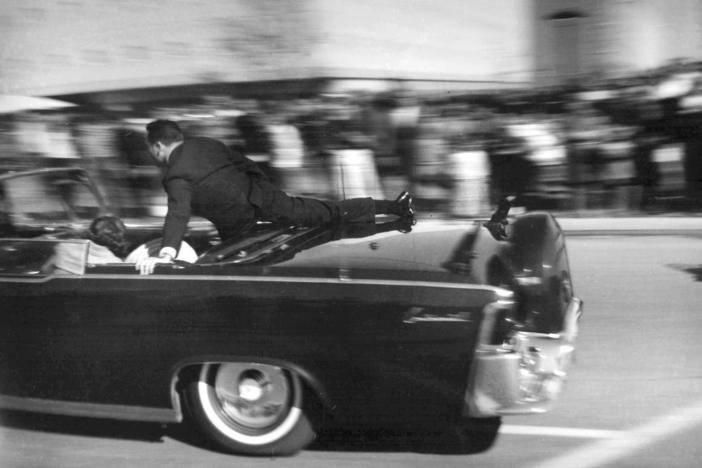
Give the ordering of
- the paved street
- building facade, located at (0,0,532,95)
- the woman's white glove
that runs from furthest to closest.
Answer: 1. building facade, located at (0,0,532,95)
2. the paved street
3. the woman's white glove

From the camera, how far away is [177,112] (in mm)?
8570

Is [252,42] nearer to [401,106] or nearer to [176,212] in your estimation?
[401,106]

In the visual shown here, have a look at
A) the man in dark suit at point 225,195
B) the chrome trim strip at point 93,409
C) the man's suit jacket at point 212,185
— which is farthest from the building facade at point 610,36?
the chrome trim strip at point 93,409

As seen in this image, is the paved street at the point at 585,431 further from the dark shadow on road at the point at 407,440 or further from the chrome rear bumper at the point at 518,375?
the chrome rear bumper at the point at 518,375

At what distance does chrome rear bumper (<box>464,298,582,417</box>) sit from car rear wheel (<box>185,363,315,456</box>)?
2.56 feet

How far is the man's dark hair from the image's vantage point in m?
4.86

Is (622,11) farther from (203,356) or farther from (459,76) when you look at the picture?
(203,356)

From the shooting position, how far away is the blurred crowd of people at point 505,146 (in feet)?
25.4

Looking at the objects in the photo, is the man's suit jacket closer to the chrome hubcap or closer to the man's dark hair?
the man's dark hair

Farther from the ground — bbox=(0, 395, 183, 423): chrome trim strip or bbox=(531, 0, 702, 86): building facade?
bbox=(531, 0, 702, 86): building facade

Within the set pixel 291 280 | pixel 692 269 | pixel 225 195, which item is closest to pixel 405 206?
pixel 225 195

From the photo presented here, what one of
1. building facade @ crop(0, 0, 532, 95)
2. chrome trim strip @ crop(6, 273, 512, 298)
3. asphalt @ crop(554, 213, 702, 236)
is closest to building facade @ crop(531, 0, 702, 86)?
building facade @ crop(0, 0, 532, 95)

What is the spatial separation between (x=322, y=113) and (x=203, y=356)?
14.3ft

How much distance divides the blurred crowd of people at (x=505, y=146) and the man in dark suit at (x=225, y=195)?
2672mm
